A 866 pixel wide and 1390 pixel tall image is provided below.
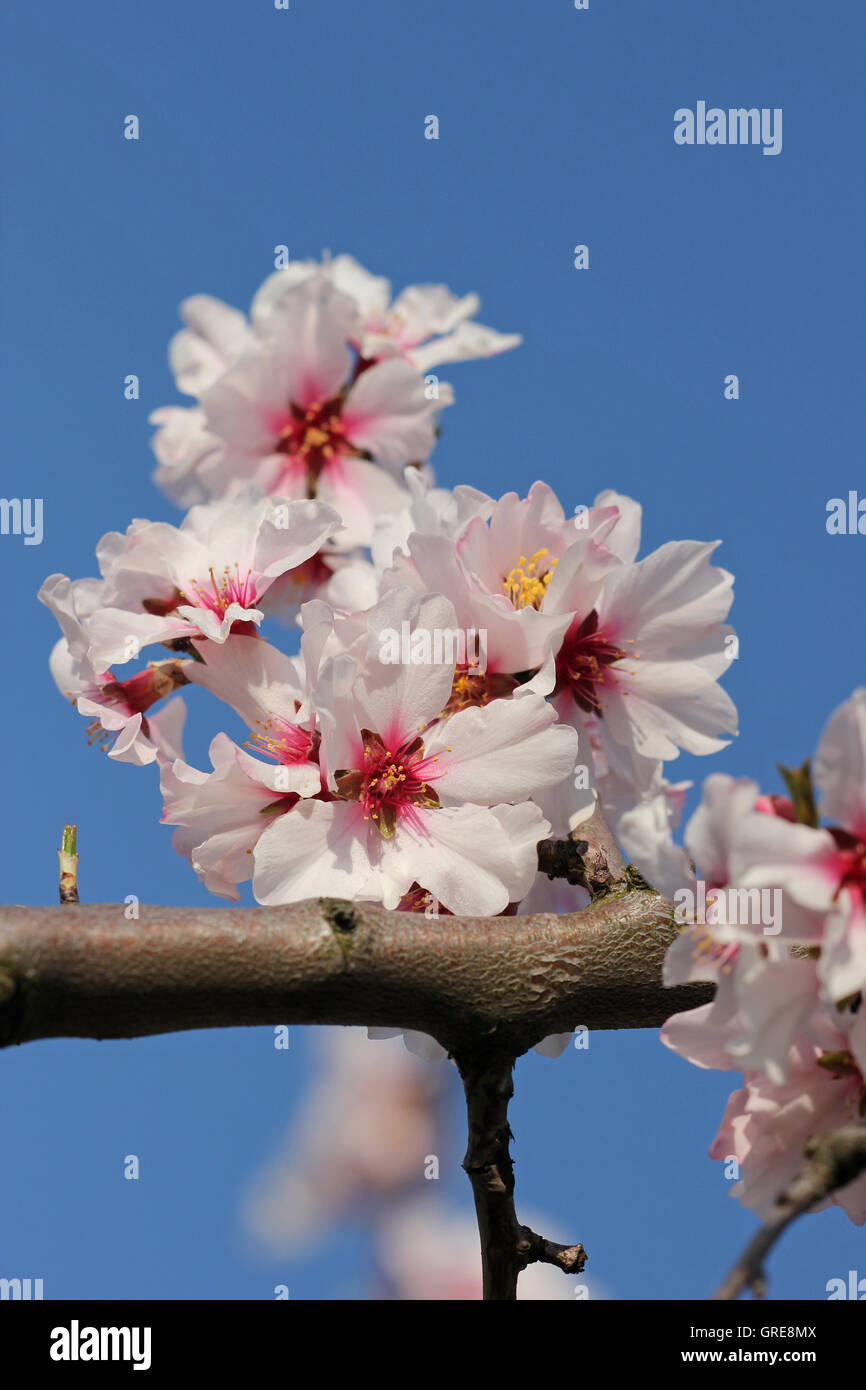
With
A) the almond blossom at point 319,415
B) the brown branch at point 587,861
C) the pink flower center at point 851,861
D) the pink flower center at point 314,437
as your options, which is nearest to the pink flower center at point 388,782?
the brown branch at point 587,861

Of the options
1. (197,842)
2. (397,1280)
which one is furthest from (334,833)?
(397,1280)

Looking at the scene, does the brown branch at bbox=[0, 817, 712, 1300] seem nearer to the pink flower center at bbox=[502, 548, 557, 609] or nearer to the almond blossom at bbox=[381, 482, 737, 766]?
the almond blossom at bbox=[381, 482, 737, 766]

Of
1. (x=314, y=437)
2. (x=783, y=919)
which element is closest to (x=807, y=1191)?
(x=783, y=919)

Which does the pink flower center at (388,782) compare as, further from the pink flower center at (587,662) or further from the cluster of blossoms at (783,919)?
the cluster of blossoms at (783,919)

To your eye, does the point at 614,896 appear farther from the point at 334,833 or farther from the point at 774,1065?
the point at 774,1065

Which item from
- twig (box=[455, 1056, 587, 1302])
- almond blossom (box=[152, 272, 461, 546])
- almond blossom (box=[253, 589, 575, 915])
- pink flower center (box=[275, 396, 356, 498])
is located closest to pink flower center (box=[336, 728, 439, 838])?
almond blossom (box=[253, 589, 575, 915])
